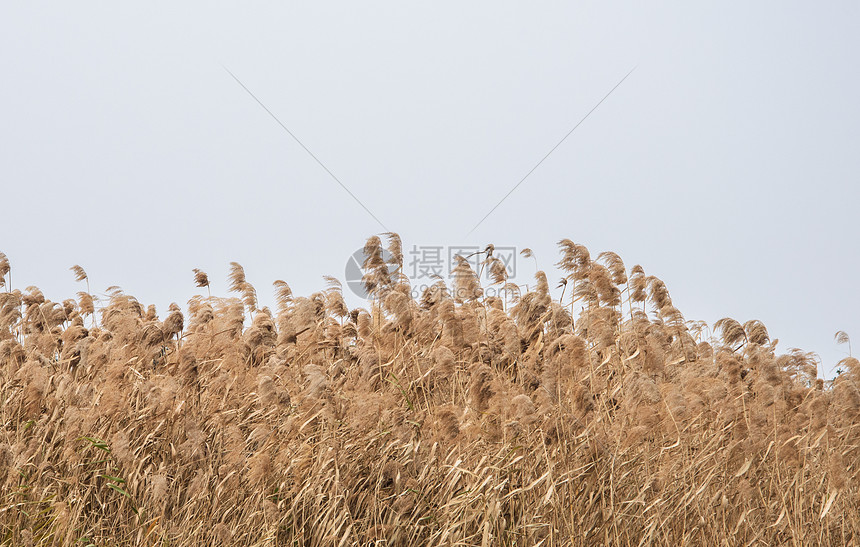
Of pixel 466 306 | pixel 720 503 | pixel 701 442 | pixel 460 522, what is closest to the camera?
pixel 460 522

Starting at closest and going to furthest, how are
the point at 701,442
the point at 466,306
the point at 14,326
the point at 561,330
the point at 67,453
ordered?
the point at 67,453, the point at 701,442, the point at 466,306, the point at 561,330, the point at 14,326

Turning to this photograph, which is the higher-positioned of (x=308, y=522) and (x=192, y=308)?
(x=192, y=308)

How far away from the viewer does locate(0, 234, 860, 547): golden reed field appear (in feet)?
14.2

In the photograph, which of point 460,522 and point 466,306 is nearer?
point 460,522

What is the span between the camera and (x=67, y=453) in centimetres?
447

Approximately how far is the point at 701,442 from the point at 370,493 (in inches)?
115

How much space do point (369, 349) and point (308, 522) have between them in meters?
1.94

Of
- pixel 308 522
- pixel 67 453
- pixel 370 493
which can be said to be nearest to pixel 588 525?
pixel 370 493

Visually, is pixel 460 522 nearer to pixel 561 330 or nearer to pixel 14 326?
pixel 561 330

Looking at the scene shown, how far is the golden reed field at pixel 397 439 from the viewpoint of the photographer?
170 inches

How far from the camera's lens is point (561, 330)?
7160mm

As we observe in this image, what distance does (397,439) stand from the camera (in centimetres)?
478

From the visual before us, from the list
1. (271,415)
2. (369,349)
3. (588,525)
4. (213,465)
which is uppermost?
(369,349)

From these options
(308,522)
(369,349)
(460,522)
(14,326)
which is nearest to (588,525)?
(460,522)
